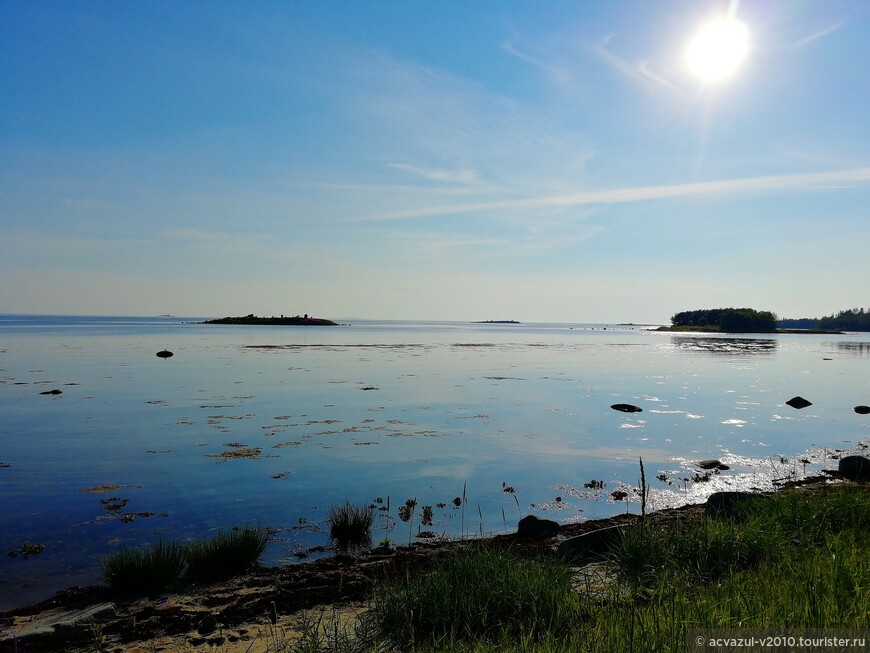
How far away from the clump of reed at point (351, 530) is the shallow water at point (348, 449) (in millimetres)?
394

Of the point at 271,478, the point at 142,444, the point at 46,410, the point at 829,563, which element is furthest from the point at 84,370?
the point at 829,563

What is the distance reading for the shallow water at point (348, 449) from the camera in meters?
14.1

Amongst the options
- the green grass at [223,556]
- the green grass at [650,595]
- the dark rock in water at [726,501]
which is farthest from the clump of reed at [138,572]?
the dark rock in water at [726,501]

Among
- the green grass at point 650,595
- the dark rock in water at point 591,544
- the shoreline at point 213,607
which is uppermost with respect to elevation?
the green grass at point 650,595

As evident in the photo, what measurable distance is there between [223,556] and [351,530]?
3.02 m

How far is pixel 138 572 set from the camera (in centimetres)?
1029

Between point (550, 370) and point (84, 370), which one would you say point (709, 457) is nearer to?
point (550, 370)

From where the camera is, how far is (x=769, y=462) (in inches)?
824

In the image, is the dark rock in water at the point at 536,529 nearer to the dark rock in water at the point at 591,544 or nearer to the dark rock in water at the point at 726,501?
the dark rock in water at the point at 591,544

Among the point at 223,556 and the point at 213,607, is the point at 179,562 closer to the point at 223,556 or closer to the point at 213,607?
the point at 223,556

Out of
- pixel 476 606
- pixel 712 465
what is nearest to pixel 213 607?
pixel 476 606

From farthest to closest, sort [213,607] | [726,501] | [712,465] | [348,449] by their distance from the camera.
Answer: [348,449]
[712,465]
[726,501]
[213,607]

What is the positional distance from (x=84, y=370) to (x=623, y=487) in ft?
A: 160

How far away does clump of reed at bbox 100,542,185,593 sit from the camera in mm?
10219
